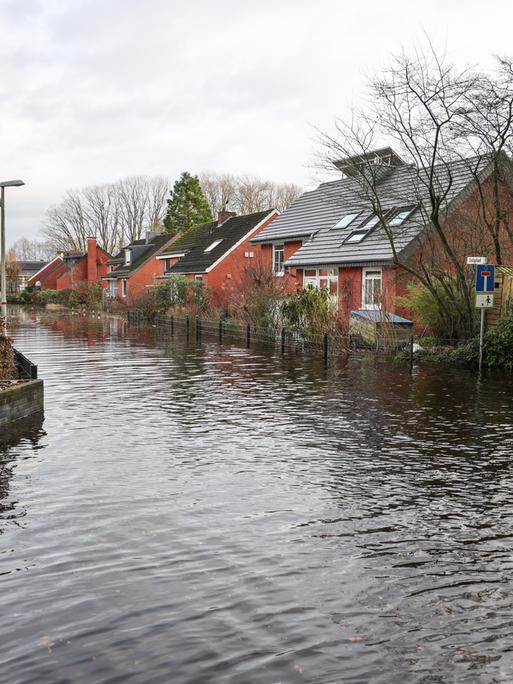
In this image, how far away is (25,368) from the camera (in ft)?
47.9

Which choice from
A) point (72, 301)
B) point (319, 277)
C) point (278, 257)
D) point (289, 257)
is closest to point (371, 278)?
point (319, 277)

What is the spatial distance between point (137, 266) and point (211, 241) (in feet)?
54.6

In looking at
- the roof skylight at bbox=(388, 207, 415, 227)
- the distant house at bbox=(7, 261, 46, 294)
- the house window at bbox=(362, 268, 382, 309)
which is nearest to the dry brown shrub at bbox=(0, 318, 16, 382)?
the house window at bbox=(362, 268, 382, 309)

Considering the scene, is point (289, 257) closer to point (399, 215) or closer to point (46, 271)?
point (399, 215)

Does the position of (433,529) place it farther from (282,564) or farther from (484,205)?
(484,205)

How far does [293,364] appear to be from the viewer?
71.1ft

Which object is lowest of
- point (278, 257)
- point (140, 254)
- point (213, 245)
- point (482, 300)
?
point (482, 300)

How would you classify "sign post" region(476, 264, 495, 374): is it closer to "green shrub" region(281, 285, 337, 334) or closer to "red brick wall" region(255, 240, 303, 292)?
"green shrub" region(281, 285, 337, 334)

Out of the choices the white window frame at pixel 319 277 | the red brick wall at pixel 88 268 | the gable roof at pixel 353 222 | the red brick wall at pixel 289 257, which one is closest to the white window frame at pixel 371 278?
the gable roof at pixel 353 222

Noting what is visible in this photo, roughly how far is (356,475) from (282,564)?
3.04 metres

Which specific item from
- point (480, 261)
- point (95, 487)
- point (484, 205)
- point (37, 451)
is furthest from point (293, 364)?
point (95, 487)

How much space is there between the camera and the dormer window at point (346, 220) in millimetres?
35500

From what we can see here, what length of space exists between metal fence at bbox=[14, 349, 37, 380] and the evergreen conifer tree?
75.2 m

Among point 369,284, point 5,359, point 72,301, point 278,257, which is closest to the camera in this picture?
point 5,359
